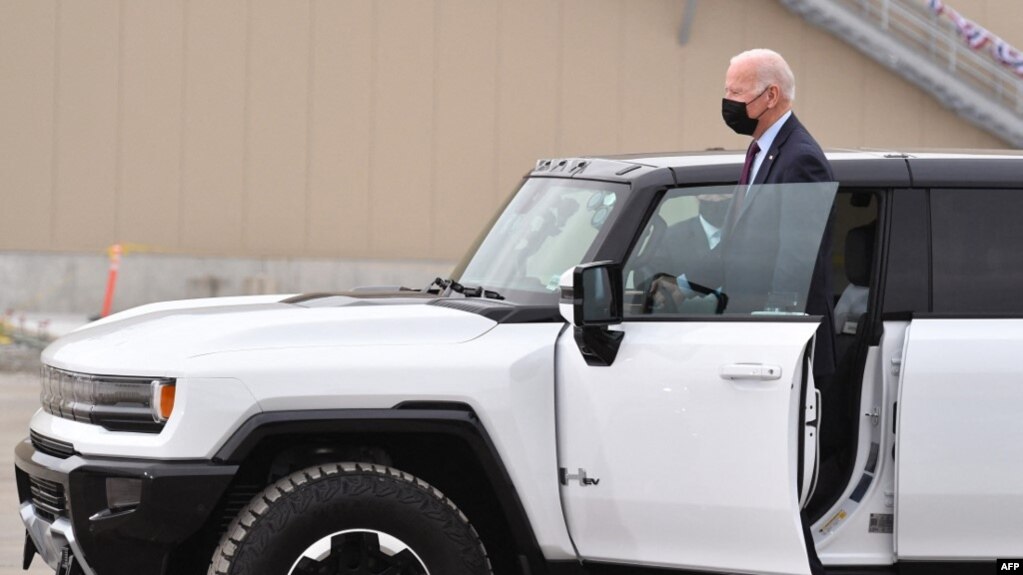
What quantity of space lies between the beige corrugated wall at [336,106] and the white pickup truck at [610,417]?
16.8 meters

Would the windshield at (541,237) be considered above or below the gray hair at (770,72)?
below

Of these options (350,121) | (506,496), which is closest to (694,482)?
(506,496)

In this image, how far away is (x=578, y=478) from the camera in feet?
14.6

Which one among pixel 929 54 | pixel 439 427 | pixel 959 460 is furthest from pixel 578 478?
pixel 929 54

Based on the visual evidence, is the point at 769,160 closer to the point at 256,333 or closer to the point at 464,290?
the point at 464,290

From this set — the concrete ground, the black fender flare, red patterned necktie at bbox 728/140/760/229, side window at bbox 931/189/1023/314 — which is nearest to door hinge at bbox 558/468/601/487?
the black fender flare

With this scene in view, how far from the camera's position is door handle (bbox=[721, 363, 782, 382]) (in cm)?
436

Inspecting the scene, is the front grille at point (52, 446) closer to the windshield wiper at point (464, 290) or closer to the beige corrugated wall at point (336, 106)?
the windshield wiper at point (464, 290)

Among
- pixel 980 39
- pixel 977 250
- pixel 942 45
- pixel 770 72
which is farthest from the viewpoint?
pixel 942 45

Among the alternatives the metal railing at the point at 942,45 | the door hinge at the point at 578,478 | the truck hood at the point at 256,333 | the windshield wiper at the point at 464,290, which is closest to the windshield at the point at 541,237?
the windshield wiper at the point at 464,290

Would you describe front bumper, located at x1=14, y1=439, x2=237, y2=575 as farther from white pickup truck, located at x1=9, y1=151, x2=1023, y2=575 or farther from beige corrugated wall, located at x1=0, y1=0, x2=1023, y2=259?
beige corrugated wall, located at x1=0, y1=0, x2=1023, y2=259

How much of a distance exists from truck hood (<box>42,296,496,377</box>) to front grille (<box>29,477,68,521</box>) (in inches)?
14.1

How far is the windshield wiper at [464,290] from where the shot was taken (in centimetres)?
498

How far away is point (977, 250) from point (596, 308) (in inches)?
51.1
